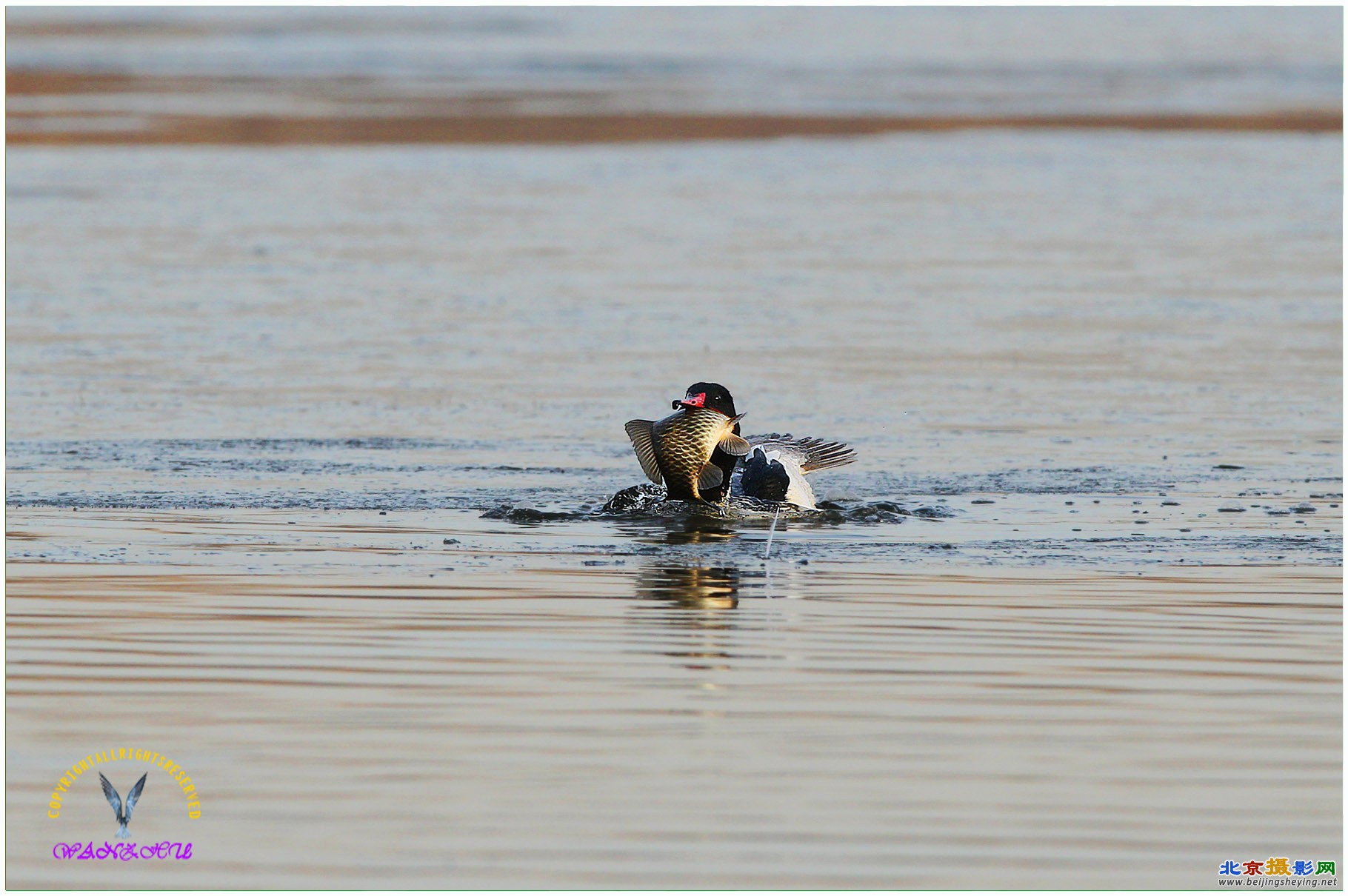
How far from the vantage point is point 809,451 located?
1314 cm

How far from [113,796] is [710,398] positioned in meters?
5.52

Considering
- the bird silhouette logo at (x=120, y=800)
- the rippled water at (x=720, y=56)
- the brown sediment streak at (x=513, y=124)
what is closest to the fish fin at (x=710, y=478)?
the bird silhouette logo at (x=120, y=800)

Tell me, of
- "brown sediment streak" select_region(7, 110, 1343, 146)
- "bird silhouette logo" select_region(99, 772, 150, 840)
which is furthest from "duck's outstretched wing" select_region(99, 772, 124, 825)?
"brown sediment streak" select_region(7, 110, 1343, 146)

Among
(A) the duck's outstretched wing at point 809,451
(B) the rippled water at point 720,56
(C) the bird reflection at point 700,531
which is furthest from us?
(B) the rippled water at point 720,56

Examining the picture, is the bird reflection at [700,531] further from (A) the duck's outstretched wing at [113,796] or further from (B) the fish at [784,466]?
(A) the duck's outstretched wing at [113,796]

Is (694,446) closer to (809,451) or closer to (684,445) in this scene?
(684,445)

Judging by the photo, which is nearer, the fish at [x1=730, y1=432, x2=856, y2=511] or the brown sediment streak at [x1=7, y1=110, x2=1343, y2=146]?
the fish at [x1=730, y1=432, x2=856, y2=511]

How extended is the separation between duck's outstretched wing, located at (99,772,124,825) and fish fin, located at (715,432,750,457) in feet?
17.4

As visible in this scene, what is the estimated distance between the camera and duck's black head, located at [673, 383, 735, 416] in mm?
12461

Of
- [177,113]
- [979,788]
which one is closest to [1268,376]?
[979,788]

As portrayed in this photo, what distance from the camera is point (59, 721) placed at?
27.6 feet

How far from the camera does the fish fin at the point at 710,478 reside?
12625 millimetres

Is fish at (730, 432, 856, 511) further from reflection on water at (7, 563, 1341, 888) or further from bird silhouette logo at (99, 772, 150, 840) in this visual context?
bird silhouette logo at (99, 772, 150, 840)

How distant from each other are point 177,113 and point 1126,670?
Result: 31.2m
